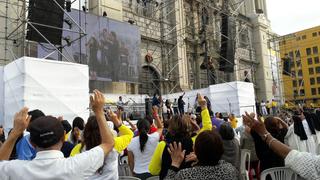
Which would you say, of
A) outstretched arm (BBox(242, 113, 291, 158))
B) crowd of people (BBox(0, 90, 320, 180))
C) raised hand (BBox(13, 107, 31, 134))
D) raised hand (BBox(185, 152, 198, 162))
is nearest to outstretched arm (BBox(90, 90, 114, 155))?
crowd of people (BBox(0, 90, 320, 180))

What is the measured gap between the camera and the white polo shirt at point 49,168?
2037mm

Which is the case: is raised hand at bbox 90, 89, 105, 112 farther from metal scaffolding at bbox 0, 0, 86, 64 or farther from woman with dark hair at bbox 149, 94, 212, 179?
metal scaffolding at bbox 0, 0, 86, 64

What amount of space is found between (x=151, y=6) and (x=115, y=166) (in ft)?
67.1

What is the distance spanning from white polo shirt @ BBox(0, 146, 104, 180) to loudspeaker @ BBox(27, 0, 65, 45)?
1118 cm

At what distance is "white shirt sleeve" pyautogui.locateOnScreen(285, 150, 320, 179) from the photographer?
2248 millimetres

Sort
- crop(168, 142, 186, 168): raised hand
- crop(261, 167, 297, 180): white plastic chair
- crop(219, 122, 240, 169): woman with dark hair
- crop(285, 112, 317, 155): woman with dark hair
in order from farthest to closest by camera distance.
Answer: crop(219, 122, 240, 169): woman with dark hair
crop(261, 167, 297, 180): white plastic chair
crop(285, 112, 317, 155): woman with dark hair
crop(168, 142, 186, 168): raised hand

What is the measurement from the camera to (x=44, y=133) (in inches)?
81.8

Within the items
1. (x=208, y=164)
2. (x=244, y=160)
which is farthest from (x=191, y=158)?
(x=244, y=160)

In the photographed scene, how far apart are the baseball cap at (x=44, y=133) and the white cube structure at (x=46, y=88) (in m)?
7.74

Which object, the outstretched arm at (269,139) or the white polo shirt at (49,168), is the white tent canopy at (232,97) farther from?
the white polo shirt at (49,168)

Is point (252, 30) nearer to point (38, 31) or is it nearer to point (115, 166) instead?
point (38, 31)

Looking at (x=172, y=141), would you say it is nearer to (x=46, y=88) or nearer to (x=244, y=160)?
(x=244, y=160)

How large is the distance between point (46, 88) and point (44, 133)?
807 cm

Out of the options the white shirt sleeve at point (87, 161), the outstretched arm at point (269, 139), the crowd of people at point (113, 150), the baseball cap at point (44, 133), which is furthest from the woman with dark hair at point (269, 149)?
the baseball cap at point (44, 133)
